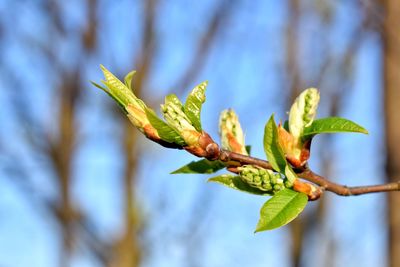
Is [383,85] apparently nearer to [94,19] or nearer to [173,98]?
[173,98]

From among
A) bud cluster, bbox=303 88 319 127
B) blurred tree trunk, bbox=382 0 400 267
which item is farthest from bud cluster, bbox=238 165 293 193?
blurred tree trunk, bbox=382 0 400 267

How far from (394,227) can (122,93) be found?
187cm

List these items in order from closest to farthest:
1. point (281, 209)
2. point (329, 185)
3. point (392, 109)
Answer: point (281, 209) → point (329, 185) → point (392, 109)

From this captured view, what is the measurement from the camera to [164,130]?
91 cm

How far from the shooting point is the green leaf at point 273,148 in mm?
944

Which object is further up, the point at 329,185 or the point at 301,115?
the point at 301,115

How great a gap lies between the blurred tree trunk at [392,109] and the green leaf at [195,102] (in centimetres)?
174

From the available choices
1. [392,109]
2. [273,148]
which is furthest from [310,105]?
[392,109]

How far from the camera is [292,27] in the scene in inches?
230

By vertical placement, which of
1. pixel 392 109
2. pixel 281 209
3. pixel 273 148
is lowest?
pixel 281 209

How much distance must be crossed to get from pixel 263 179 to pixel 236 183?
86 mm

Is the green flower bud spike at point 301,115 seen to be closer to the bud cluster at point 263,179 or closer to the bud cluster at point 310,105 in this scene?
the bud cluster at point 310,105

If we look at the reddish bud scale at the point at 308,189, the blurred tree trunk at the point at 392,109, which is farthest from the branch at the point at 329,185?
the blurred tree trunk at the point at 392,109

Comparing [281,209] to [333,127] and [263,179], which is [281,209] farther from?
[333,127]
